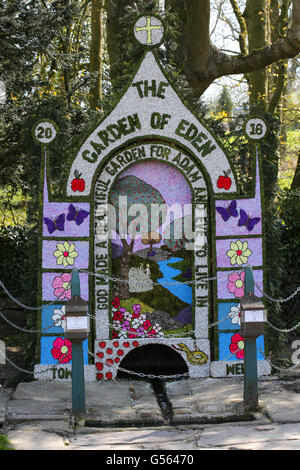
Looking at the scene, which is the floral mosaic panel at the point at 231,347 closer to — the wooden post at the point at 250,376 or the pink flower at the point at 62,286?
the wooden post at the point at 250,376

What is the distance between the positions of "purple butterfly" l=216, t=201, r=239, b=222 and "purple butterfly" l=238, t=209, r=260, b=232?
3.2 inches

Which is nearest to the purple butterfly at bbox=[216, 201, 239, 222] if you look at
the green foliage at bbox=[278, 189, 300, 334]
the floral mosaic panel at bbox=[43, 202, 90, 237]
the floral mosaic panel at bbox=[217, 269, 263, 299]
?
the floral mosaic panel at bbox=[217, 269, 263, 299]

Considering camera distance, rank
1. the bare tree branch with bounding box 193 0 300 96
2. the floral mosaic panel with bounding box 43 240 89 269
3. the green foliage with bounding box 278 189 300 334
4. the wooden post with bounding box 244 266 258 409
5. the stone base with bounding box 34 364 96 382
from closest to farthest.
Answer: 1. the wooden post with bounding box 244 266 258 409
2. the stone base with bounding box 34 364 96 382
3. the floral mosaic panel with bounding box 43 240 89 269
4. the green foliage with bounding box 278 189 300 334
5. the bare tree branch with bounding box 193 0 300 96

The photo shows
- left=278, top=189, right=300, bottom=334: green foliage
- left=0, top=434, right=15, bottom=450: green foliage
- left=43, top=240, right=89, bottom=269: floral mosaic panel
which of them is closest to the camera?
left=0, top=434, right=15, bottom=450: green foliage

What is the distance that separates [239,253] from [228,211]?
0.55 meters

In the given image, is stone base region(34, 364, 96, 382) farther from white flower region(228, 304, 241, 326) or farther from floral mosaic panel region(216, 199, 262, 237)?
floral mosaic panel region(216, 199, 262, 237)

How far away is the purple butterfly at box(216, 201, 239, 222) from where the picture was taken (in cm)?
835

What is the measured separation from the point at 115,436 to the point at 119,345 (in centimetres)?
222

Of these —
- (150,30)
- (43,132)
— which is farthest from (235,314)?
(150,30)

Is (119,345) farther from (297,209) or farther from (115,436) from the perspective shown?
(297,209)

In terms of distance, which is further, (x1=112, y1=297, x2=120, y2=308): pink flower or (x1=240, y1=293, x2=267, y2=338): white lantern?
(x1=112, y1=297, x2=120, y2=308): pink flower

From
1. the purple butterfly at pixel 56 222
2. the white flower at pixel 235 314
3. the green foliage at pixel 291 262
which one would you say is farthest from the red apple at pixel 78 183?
the green foliage at pixel 291 262

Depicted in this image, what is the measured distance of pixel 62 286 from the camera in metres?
8.21
